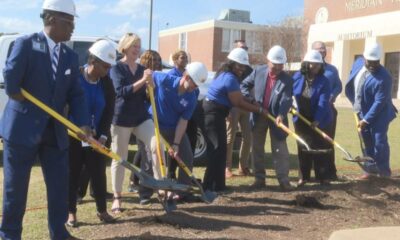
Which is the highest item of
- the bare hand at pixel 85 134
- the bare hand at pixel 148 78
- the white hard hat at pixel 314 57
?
the white hard hat at pixel 314 57

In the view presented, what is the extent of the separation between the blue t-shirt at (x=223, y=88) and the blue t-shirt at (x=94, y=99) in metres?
1.82

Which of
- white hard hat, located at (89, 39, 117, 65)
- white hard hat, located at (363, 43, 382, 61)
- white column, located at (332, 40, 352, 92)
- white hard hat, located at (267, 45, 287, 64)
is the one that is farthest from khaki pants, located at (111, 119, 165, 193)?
white column, located at (332, 40, 352, 92)

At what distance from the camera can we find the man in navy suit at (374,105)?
770 centimetres

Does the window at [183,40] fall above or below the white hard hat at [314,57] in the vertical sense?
above

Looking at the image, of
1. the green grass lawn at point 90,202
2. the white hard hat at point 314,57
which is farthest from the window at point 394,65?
the white hard hat at point 314,57

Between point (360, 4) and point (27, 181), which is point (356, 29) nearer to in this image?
point (360, 4)

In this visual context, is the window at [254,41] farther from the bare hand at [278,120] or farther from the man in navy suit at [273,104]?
the bare hand at [278,120]

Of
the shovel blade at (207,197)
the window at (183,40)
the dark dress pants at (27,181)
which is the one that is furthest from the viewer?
the window at (183,40)

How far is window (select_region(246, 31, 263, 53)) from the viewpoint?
162ft

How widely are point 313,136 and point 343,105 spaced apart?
23.6 metres

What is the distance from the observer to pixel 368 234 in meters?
4.97

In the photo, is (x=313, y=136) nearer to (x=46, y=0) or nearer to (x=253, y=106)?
(x=253, y=106)

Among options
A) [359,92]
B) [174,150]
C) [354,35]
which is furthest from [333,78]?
[354,35]

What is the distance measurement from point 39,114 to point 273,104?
3550 millimetres
